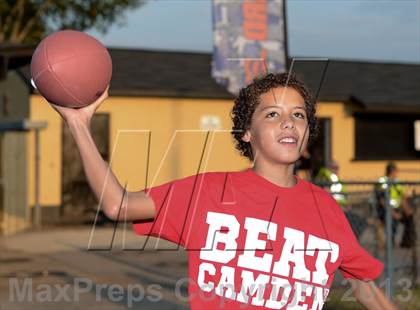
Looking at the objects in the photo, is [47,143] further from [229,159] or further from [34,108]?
[229,159]

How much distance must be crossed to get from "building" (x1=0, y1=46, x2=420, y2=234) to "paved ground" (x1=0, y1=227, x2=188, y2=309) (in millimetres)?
3422

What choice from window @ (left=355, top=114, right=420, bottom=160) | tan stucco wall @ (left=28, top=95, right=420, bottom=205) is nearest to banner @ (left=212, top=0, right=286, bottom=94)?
tan stucco wall @ (left=28, top=95, right=420, bottom=205)


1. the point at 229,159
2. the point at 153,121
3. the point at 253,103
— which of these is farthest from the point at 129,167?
the point at 253,103

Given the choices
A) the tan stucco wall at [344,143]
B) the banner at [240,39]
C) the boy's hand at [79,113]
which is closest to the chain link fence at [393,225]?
the banner at [240,39]

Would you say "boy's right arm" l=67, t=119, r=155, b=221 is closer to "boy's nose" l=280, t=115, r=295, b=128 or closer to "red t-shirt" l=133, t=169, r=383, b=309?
"red t-shirt" l=133, t=169, r=383, b=309

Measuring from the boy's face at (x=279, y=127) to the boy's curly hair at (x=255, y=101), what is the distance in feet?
0.16

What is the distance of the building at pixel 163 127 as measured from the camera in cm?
2280

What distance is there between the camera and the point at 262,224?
4270mm

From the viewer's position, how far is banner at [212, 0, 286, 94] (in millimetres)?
10281

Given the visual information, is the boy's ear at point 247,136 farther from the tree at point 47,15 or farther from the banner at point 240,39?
the tree at point 47,15

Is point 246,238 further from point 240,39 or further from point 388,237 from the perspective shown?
point 388,237

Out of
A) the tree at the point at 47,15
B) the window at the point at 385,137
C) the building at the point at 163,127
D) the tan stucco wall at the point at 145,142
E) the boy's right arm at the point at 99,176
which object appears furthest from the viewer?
the tree at the point at 47,15

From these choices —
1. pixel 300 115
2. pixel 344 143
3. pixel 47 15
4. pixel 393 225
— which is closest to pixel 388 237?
pixel 393 225

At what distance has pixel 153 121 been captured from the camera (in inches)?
985
